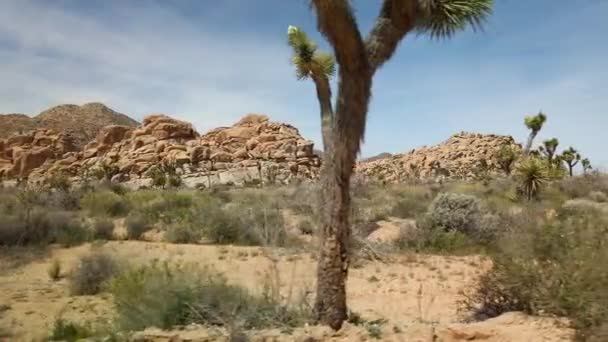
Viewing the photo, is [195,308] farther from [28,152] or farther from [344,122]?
[28,152]

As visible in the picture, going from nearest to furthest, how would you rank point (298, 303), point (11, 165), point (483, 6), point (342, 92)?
point (342, 92) → point (298, 303) → point (483, 6) → point (11, 165)

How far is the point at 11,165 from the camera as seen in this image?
6756cm

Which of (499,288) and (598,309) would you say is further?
(499,288)

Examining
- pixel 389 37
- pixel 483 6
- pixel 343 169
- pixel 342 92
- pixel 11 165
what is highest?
pixel 11 165

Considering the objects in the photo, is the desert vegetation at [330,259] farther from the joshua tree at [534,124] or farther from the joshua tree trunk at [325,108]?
the joshua tree at [534,124]

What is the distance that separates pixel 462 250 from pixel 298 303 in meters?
9.02

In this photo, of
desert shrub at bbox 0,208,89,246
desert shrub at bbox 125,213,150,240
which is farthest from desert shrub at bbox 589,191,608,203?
desert shrub at bbox 0,208,89,246

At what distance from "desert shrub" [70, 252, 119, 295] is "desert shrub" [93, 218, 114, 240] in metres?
6.04

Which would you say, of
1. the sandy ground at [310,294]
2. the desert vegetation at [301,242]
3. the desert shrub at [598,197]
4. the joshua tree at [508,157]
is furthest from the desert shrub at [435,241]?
the joshua tree at [508,157]

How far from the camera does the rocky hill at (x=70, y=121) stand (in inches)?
2992

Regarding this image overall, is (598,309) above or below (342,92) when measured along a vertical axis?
below

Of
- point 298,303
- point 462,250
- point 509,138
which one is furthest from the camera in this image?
point 509,138

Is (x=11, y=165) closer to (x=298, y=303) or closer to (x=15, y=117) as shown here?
(x=15, y=117)

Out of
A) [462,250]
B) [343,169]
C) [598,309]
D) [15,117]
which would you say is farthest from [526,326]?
[15,117]
